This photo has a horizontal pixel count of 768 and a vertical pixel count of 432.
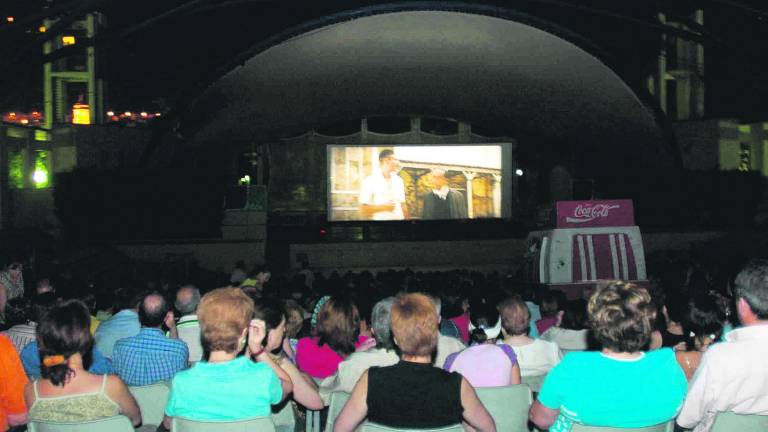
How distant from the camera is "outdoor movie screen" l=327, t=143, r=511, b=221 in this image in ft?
98.5

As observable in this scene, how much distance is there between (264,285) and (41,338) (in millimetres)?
7640

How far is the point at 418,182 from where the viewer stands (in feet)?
99.6

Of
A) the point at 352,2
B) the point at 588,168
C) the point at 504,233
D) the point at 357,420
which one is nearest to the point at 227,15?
the point at 352,2

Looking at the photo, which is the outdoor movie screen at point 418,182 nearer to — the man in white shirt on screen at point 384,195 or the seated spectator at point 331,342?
the man in white shirt on screen at point 384,195

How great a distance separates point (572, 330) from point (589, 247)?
775cm

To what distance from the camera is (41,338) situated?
443 centimetres

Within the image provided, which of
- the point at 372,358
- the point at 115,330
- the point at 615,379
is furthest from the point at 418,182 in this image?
the point at 615,379

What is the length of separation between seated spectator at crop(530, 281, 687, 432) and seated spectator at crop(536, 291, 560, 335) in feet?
15.5

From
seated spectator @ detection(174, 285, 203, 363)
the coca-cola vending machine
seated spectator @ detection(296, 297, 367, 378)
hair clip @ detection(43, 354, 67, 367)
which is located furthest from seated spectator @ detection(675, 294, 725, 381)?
the coca-cola vending machine

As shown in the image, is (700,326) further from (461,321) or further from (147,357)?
(461,321)

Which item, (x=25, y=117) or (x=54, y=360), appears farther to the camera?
(x=25, y=117)

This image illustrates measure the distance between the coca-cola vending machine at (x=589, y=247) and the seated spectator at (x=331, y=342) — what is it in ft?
30.3

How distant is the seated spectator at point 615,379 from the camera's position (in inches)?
159

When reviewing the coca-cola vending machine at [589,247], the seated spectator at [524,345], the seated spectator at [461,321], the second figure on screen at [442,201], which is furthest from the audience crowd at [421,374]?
the second figure on screen at [442,201]
